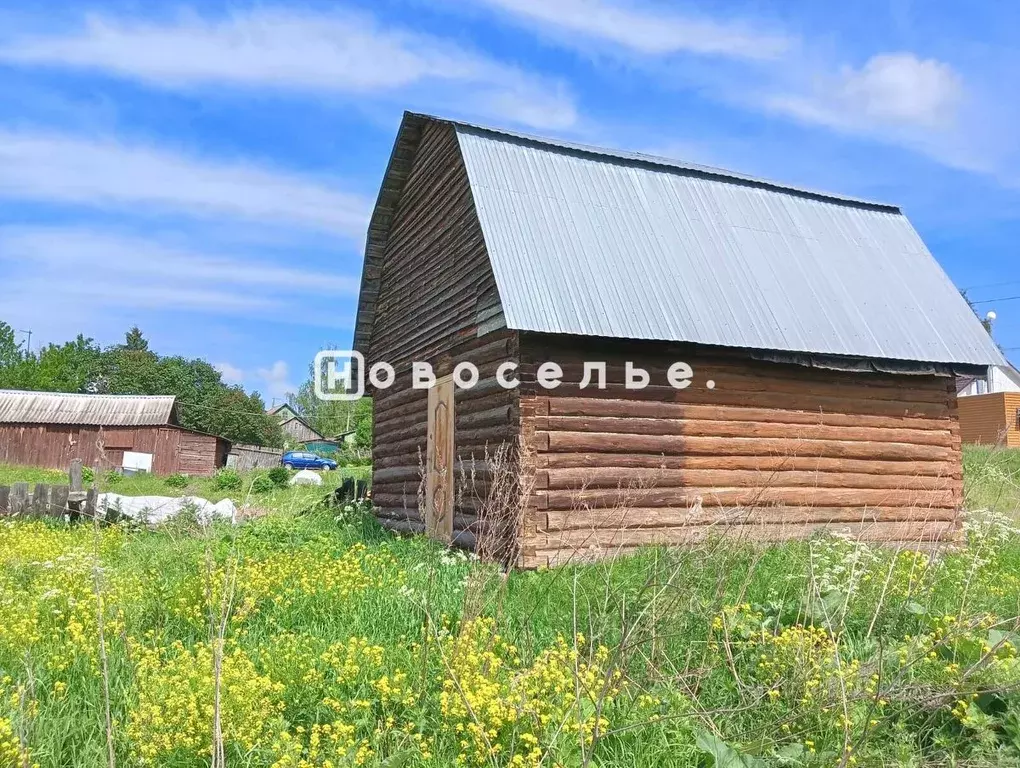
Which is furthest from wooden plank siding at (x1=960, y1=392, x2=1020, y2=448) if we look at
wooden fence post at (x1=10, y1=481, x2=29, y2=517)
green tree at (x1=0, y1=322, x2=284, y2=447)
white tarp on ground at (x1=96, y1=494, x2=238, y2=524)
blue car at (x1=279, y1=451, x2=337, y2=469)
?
green tree at (x1=0, y1=322, x2=284, y2=447)

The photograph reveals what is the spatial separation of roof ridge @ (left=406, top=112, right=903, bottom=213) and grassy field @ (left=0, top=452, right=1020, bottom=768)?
6.71 metres

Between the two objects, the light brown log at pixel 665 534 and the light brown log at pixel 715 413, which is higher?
the light brown log at pixel 715 413

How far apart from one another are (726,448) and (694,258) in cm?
256

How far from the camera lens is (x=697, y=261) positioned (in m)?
10.6

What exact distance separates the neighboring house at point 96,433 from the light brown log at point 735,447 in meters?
33.9

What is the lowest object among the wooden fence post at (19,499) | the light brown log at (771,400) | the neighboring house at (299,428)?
the wooden fence post at (19,499)

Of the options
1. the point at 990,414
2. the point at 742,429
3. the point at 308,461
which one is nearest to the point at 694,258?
the point at 742,429

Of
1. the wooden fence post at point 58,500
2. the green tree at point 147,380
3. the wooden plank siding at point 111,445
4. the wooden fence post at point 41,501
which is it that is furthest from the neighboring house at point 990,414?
the green tree at point 147,380

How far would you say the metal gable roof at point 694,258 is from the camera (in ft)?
30.8

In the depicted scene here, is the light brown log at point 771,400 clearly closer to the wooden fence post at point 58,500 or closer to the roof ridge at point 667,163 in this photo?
the roof ridge at point 667,163

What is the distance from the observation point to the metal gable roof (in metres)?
9.38

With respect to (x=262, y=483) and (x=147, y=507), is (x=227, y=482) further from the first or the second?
(x=147, y=507)

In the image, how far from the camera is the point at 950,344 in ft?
37.7

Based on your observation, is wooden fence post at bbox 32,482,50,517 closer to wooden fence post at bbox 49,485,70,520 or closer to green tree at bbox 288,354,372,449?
wooden fence post at bbox 49,485,70,520
